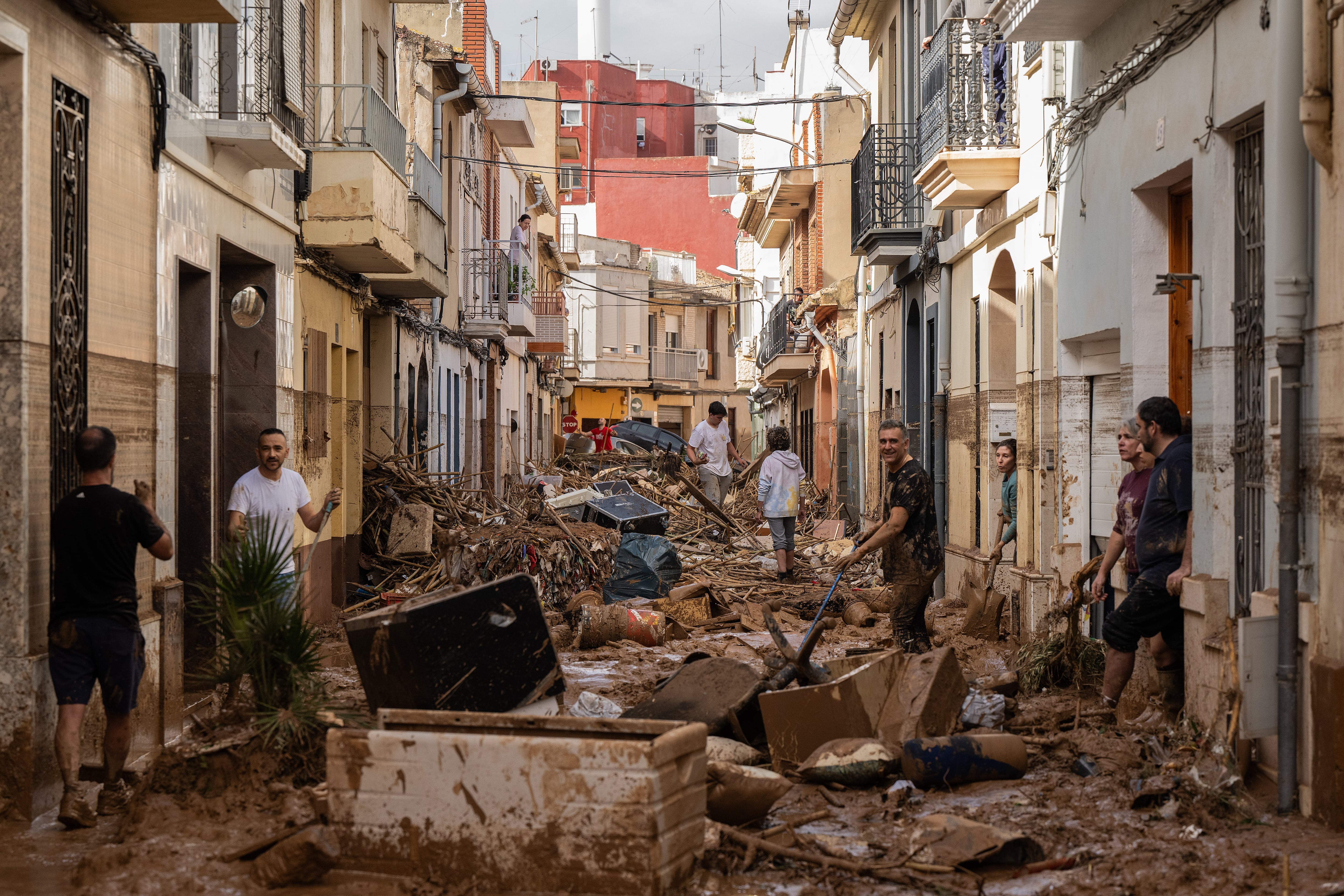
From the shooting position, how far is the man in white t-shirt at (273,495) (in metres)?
8.41

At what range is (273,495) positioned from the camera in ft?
28.0

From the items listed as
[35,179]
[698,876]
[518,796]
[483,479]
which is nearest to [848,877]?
[698,876]

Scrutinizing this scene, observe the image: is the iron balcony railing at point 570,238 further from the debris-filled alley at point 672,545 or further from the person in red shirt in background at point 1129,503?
the person in red shirt in background at point 1129,503

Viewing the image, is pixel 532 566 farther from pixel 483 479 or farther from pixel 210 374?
pixel 483 479

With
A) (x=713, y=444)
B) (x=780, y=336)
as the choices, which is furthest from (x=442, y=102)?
(x=780, y=336)

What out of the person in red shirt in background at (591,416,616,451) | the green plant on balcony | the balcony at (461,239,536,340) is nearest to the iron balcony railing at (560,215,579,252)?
the person in red shirt in background at (591,416,616,451)

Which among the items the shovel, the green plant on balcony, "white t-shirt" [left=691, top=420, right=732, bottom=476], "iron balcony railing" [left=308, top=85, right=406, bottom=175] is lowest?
the shovel

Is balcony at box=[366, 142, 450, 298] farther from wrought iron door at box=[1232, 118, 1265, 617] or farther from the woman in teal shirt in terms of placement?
wrought iron door at box=[1232, 118, 1265, 617]

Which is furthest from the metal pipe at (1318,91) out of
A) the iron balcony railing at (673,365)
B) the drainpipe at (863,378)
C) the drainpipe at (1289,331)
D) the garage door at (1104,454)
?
the iron balcony railing at (673,365)

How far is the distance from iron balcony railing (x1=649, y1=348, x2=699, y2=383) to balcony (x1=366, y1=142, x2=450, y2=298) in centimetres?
3783

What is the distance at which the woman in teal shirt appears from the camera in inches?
474

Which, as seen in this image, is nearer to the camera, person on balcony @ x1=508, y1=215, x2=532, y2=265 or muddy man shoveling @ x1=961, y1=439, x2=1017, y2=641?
muddy man shoveling @ x1=961, y1=439, x2=1017, y2=641

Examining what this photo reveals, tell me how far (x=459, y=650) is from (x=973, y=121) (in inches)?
325

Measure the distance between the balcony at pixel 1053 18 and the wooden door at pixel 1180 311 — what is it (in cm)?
144
